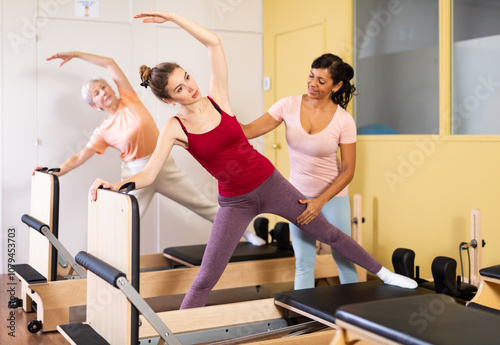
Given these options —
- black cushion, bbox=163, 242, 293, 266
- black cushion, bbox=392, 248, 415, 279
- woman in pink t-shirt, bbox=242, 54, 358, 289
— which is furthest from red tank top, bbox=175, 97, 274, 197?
black cushion, bbox=163, 242, 293, 266

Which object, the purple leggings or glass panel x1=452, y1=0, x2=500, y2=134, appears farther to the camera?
glass panel x1=452, y1=0, x2=500, y2=134

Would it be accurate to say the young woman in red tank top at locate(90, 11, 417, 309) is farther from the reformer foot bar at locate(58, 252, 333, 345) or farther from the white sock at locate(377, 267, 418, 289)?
the white sock at locate(377, 267, 418, 289)

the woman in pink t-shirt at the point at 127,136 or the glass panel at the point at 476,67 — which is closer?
the glass panel at the point at 476,67

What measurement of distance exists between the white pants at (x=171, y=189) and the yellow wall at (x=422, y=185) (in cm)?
114

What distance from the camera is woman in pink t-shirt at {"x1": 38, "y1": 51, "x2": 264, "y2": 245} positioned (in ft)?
12.3

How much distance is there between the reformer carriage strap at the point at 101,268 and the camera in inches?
77.5

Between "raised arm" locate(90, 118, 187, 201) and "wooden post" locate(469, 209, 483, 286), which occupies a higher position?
"raised arm" locate(90, 118, 187, 201)

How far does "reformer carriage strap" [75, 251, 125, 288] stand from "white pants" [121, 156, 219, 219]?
1527 millimetres

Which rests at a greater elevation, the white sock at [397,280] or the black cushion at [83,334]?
the white sock at [397,280]

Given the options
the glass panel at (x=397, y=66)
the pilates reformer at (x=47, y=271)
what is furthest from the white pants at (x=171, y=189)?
the glass panel at (x=397, y=66)

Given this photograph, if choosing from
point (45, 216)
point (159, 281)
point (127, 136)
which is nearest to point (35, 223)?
point (45, 216)

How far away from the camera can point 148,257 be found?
3.94m

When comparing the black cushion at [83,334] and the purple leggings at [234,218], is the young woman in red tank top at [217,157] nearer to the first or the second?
the purple leggings at [234,218]

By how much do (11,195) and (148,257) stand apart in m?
1.24
